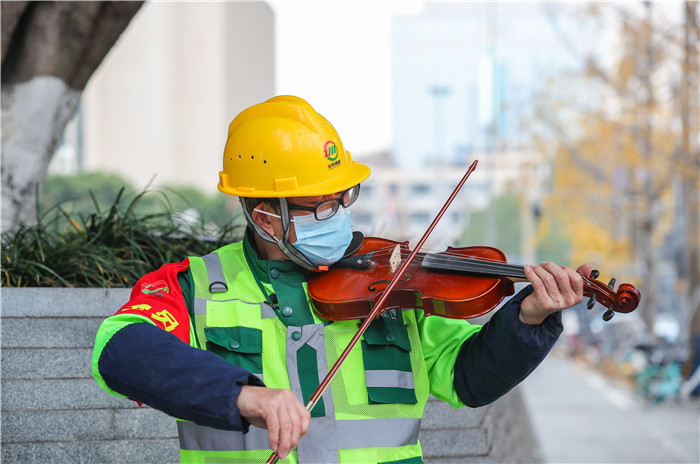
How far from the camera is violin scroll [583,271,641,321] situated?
2.08m

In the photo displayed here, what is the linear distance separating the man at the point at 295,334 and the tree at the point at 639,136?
12.8 meters

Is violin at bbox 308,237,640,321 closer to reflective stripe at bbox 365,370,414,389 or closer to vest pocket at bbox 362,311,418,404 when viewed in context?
vest pocket at bbox 362,311,418,404

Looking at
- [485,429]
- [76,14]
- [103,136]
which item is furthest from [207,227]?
[103,136]

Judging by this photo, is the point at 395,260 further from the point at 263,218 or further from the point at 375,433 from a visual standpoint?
the point at 375,433

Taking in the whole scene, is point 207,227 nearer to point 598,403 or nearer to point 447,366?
point 447,366

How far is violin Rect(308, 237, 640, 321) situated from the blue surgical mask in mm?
61

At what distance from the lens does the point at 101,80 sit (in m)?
70.8

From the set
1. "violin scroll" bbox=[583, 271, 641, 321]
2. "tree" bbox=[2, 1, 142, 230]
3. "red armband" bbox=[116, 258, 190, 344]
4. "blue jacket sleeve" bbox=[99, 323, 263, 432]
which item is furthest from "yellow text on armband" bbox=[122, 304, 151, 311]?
"tree" bbox=[2, 1, 142, 230]

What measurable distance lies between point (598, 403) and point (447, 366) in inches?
520

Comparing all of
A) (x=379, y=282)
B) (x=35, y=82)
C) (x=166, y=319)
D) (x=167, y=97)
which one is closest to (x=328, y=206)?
(x=379, y=282)

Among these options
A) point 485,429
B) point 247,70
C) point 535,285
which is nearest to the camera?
point 535,285

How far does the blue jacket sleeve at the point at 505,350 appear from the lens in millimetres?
2057

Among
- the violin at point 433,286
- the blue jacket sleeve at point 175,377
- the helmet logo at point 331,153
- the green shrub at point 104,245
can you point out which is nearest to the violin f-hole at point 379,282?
the violin at point 433,286

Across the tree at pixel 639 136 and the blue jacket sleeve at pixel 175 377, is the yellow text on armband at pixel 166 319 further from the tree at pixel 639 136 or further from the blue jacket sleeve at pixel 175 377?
the tree at pixel 639 136
